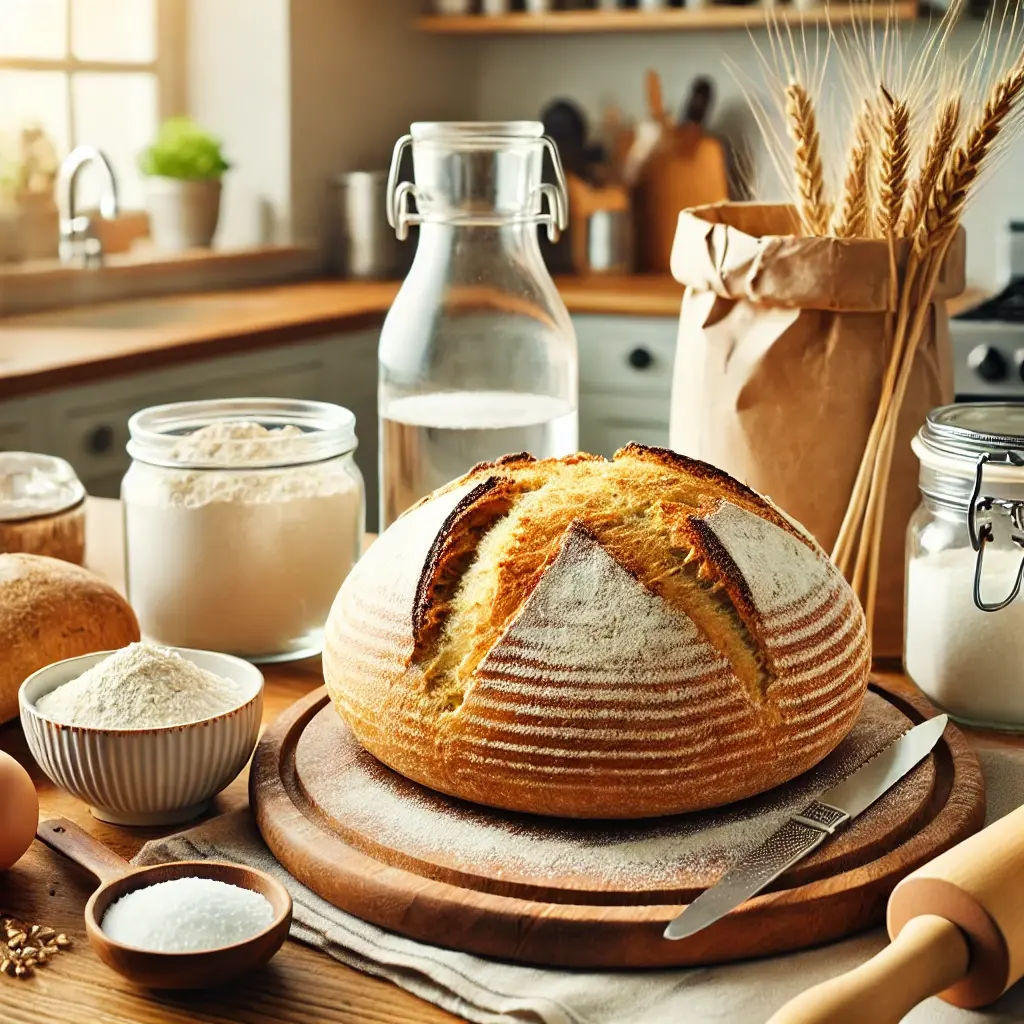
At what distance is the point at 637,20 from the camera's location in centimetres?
352

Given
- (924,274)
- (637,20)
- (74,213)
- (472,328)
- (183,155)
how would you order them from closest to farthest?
(924,274), (472,328), (74,213), (183,155), (637,20)

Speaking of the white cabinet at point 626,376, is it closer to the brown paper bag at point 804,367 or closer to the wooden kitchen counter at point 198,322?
the wooden kitchen counter at point 198,322

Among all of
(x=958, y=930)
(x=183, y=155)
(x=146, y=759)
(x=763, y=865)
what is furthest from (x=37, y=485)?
(x=183, y=155)

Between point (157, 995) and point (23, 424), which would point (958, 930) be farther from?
point (23, 424)

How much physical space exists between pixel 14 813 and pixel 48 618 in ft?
0.72

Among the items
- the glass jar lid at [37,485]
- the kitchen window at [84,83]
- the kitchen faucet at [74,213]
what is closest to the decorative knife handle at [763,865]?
the glass jar lid at [37,485]

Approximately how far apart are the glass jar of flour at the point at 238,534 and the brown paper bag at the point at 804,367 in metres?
0.27

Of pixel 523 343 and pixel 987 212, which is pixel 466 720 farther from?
pixel 987 212

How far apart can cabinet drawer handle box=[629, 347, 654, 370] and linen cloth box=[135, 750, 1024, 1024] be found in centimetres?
254

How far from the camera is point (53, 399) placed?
2.29 m

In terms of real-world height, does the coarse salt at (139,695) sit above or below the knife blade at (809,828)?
above

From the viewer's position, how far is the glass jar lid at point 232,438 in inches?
38.4

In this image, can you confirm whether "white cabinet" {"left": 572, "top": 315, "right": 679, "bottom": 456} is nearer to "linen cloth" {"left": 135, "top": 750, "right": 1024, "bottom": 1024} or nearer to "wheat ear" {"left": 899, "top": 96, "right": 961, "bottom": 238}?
"wheat ear" {"left": 899, "top": 96, "right": 961, "bottom": 238}

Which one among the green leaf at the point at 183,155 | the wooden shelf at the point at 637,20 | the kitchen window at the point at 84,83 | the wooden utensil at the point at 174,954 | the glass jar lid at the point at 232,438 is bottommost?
the wooden utensil at the point at 174,954
